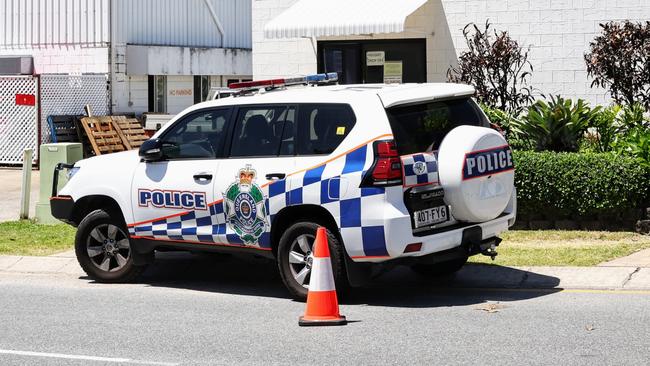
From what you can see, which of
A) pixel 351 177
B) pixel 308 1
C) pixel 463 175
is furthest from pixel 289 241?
pixel 308 1

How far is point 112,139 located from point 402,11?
37.4 feet

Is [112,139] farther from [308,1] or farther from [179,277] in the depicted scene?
[179,277]

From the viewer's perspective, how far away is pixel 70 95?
26.8 meters

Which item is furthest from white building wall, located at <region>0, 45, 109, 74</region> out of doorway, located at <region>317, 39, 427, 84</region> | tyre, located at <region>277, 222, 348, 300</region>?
tyre, located at <region>277, 222, 348, 300</region>

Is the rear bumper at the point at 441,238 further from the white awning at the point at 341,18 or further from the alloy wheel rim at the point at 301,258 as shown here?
the white awning at the point at 341,18

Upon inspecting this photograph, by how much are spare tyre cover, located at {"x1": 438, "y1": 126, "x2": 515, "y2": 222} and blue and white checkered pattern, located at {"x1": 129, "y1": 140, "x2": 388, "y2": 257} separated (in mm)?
644

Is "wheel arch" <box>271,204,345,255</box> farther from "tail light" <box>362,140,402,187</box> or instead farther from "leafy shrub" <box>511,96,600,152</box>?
"leafy shrub" <box>511,96,600,152</box>

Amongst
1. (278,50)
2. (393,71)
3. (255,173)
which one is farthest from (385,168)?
(278,50)

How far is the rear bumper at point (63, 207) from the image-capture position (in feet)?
36.9

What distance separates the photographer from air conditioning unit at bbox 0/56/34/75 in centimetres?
2922

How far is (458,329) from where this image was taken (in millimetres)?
8609

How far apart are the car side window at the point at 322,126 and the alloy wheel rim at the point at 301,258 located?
737 mm

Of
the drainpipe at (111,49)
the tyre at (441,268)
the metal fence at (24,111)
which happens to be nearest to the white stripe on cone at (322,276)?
the tyre at (441,268)

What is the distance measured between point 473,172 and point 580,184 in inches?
153
